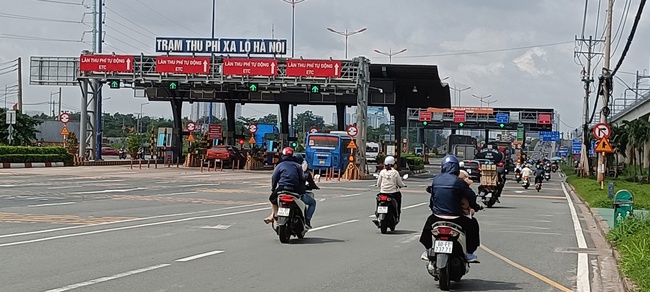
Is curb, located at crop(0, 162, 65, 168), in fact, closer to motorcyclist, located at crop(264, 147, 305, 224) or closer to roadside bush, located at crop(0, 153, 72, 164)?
roadside bush, located at crop(0, 153, 72, 164)

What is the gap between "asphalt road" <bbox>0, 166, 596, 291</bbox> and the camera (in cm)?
989

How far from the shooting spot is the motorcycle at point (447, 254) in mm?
9531

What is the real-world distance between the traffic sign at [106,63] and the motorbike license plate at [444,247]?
43.8m

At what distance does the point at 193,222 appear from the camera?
698 inches

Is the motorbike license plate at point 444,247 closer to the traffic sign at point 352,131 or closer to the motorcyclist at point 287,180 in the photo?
the motorcyclist at point 287,180

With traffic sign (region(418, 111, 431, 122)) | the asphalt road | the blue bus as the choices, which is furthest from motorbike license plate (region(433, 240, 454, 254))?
traffic sign (region(418, 111, 431, 122))

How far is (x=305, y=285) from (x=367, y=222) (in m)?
9.62

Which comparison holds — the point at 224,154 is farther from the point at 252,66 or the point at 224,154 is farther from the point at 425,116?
the point at 425,116

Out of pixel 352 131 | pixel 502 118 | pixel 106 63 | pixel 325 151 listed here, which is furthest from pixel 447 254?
pixel 502 118

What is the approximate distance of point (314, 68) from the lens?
4969 centimetres

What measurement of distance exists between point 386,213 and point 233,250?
14.4ft

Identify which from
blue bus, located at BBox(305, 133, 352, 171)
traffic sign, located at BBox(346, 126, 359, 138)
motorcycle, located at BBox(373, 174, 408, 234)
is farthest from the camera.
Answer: blue bus, located at BBox(305, 133, 352, 171)

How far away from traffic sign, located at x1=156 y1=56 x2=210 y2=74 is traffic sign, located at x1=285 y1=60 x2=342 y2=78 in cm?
530

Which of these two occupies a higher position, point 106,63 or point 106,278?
point 106,63
